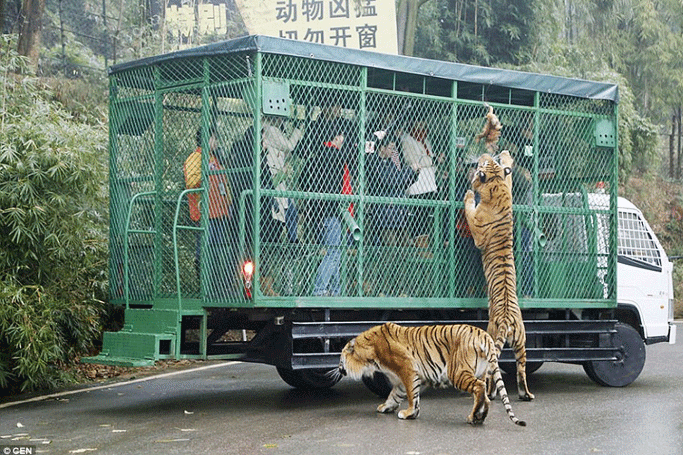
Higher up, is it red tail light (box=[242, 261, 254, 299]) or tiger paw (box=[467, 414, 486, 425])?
red tail light (box=[242, 261, 254, 299])

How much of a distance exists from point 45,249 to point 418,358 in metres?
4.27

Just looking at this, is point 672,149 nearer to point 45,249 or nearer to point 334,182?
point 334,182

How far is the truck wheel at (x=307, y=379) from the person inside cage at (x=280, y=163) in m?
2.19

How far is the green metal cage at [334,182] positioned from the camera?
9.48m

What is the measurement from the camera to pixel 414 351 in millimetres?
9312

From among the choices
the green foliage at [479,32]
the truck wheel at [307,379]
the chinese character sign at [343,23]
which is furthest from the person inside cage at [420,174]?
the green foliage at [479,32]

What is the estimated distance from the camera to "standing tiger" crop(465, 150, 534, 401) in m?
10.5

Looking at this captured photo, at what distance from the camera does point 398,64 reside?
10180mm

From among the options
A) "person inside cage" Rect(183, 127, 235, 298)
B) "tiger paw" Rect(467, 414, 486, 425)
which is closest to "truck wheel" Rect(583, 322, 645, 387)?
"tiger paw" Rect(467, 414, 486, 425)

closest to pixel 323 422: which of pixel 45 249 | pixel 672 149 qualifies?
pixel 45 249

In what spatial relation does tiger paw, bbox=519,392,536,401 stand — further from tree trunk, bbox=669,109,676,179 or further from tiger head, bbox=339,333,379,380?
tree trunk, bbox=669,109,676,179

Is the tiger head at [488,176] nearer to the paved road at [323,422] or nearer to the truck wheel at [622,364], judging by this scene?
the paved road at [323,422]

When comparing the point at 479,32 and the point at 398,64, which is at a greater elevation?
the point at 479,32

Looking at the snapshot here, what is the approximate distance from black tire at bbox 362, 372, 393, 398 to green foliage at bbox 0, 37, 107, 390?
325 cm
